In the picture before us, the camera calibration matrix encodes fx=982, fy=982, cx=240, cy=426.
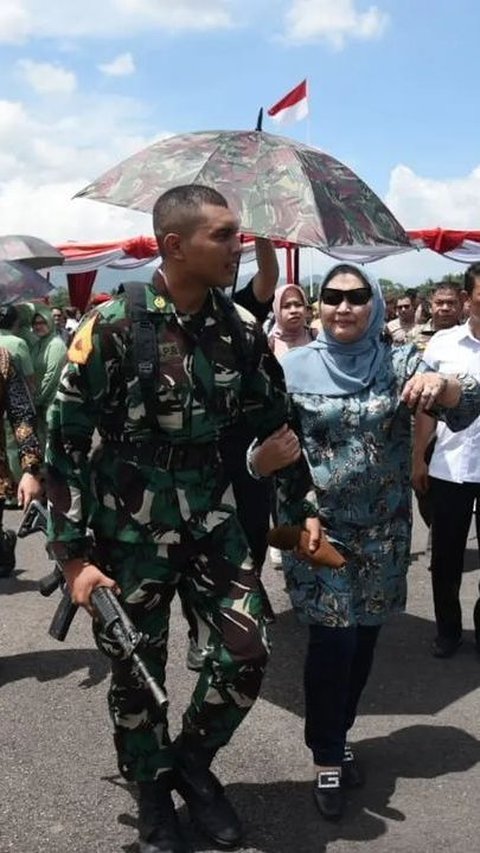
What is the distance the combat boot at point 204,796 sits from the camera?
2.94 meters

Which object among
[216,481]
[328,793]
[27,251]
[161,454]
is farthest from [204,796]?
[27,251]

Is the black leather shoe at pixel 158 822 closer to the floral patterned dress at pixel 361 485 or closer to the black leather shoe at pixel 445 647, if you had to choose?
the floral patterned dress at pixel 361 485

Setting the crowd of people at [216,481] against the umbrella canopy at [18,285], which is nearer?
the crowd of people at [216,481]

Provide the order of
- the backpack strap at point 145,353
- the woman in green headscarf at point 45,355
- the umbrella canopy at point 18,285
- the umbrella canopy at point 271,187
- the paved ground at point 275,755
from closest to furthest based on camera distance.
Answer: the backpack strap at point 145,353 → the paved ground at point 275,755 → the umbrella canopy at point 271,187 → the umbrella canopy at point 18,285 → the woman in green headscarf at point 45,355

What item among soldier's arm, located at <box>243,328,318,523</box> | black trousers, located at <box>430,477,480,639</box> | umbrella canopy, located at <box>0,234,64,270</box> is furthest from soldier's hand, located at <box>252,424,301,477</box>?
umbrella canopy, located at <box>0,234,64,270</box>

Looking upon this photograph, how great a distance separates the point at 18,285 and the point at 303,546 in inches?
211

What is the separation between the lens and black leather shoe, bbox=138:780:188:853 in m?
2.85

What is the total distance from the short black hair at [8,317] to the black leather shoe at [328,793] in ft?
14.1

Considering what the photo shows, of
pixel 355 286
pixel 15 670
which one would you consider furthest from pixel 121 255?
pixel 355 286

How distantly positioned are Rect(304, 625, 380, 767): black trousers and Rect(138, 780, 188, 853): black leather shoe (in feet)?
1.70

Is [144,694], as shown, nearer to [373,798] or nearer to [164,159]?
[373,798]

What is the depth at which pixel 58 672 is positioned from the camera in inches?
175

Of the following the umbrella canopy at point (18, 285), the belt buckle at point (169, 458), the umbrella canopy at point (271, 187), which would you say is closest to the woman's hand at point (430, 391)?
the umbrella canopy at point (271, 187)

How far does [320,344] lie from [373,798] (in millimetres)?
1524
